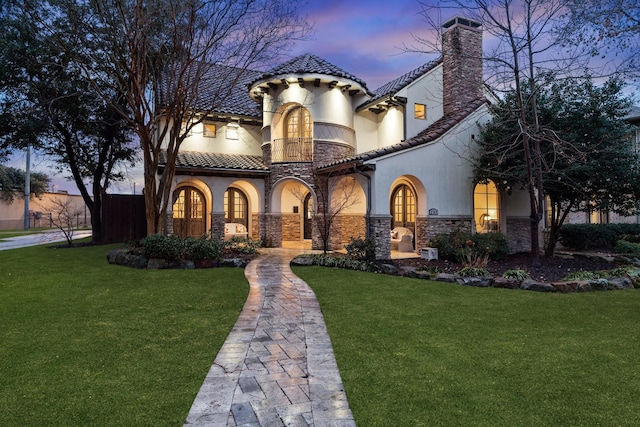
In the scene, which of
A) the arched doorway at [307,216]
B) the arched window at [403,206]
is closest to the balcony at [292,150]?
the arched doorway at [307,216]

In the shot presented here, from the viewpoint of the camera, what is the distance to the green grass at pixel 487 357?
3.37m

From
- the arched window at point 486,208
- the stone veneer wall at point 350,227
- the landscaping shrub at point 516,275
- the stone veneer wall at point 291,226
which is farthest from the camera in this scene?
the stone veneer wall at point 291,226

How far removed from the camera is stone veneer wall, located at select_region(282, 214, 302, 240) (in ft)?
62.1

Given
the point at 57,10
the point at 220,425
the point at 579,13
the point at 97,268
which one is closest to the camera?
the point at 220,425

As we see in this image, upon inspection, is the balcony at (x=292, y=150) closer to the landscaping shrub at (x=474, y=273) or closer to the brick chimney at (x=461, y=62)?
the brick chimney at (x=461, y=62)

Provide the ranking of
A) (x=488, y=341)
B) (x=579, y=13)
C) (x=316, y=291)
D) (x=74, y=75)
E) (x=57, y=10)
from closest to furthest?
(x=488, y=341)
(x=579, y=13)
(x=316, y=291)
(x=57, y=10)
(x=74, y=75)

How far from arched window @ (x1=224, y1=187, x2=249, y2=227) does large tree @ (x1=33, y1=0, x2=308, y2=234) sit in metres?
5.63

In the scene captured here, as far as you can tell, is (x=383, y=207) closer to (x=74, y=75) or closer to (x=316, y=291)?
(x=316, y=291)

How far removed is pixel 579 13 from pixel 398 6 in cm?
432

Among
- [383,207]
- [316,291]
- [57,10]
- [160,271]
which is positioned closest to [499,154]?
[383,207]

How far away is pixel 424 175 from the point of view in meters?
14.0

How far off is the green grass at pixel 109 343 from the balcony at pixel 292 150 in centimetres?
804

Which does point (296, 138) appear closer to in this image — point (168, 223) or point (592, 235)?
point (168, 223)

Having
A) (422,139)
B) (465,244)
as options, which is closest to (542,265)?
(465,244)
